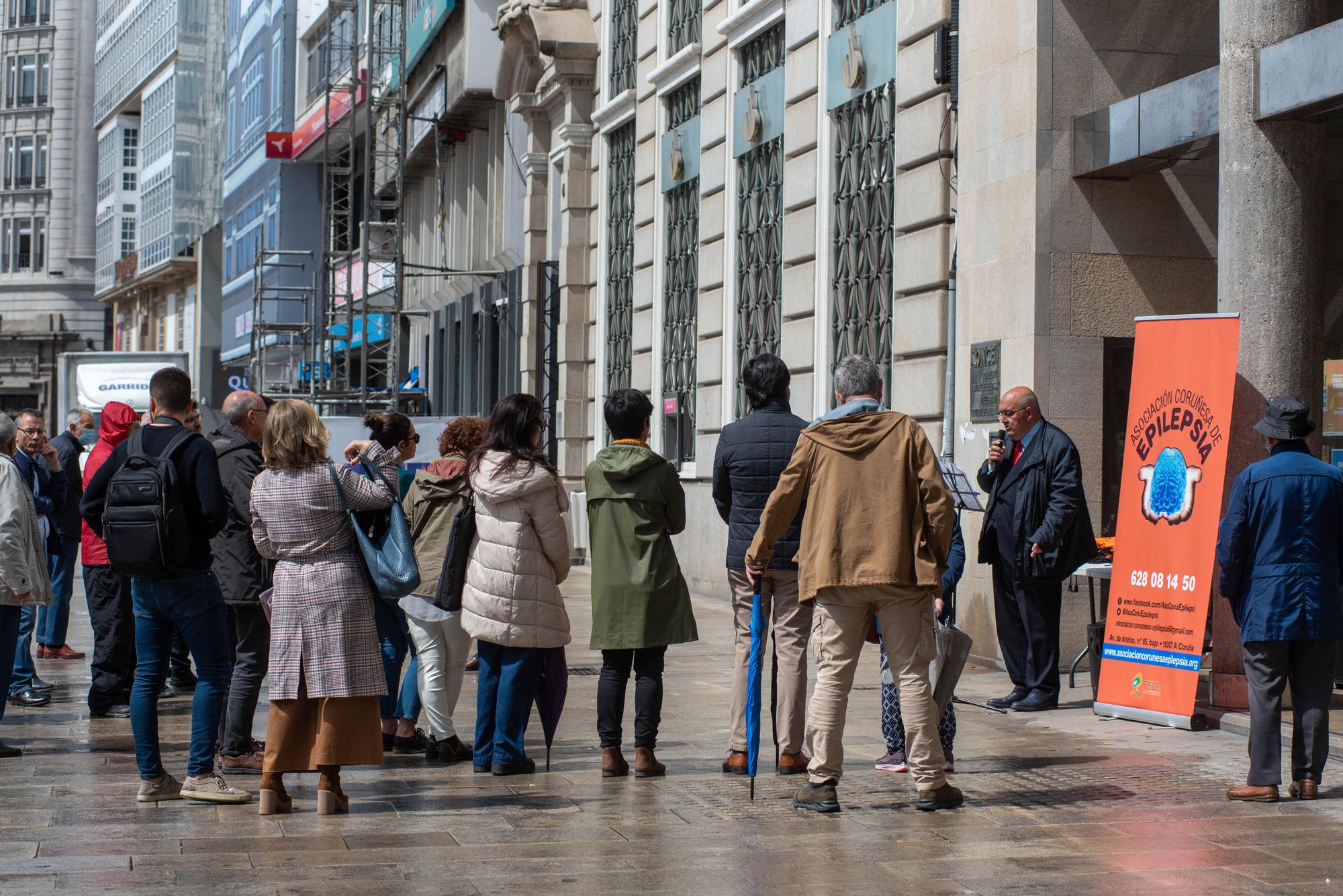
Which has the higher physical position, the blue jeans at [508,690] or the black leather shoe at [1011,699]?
the blue jeans at [508,690]

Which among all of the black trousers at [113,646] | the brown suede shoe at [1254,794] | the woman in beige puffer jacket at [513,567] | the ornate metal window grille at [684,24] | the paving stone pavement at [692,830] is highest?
the ornate metal window grille at [684,24]

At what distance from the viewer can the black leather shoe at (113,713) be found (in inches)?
411

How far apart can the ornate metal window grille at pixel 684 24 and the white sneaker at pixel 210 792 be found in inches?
544

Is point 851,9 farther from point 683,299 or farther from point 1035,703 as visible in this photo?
point 1035,703

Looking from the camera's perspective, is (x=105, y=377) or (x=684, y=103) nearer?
(x=684, y=103)

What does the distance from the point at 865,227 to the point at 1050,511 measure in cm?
555

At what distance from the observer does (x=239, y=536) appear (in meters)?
8.36

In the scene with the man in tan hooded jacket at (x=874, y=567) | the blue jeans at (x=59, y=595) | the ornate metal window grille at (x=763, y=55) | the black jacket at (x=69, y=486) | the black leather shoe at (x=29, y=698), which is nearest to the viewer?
the man in tan hooded jacket at (x=874, y=567)

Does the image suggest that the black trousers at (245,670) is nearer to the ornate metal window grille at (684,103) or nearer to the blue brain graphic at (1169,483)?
the blue brain graphic at (1169,483)

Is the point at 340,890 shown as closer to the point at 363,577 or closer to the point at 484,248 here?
the point at 363,577

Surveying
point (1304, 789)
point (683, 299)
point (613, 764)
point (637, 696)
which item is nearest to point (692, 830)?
point (613, 764)

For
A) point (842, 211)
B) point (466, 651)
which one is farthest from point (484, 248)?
point (466, 651)

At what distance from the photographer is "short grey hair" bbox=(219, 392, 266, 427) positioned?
334 inches

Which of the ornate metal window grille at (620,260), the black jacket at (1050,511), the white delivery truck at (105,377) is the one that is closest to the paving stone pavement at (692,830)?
the black jacket at (1050,511)
